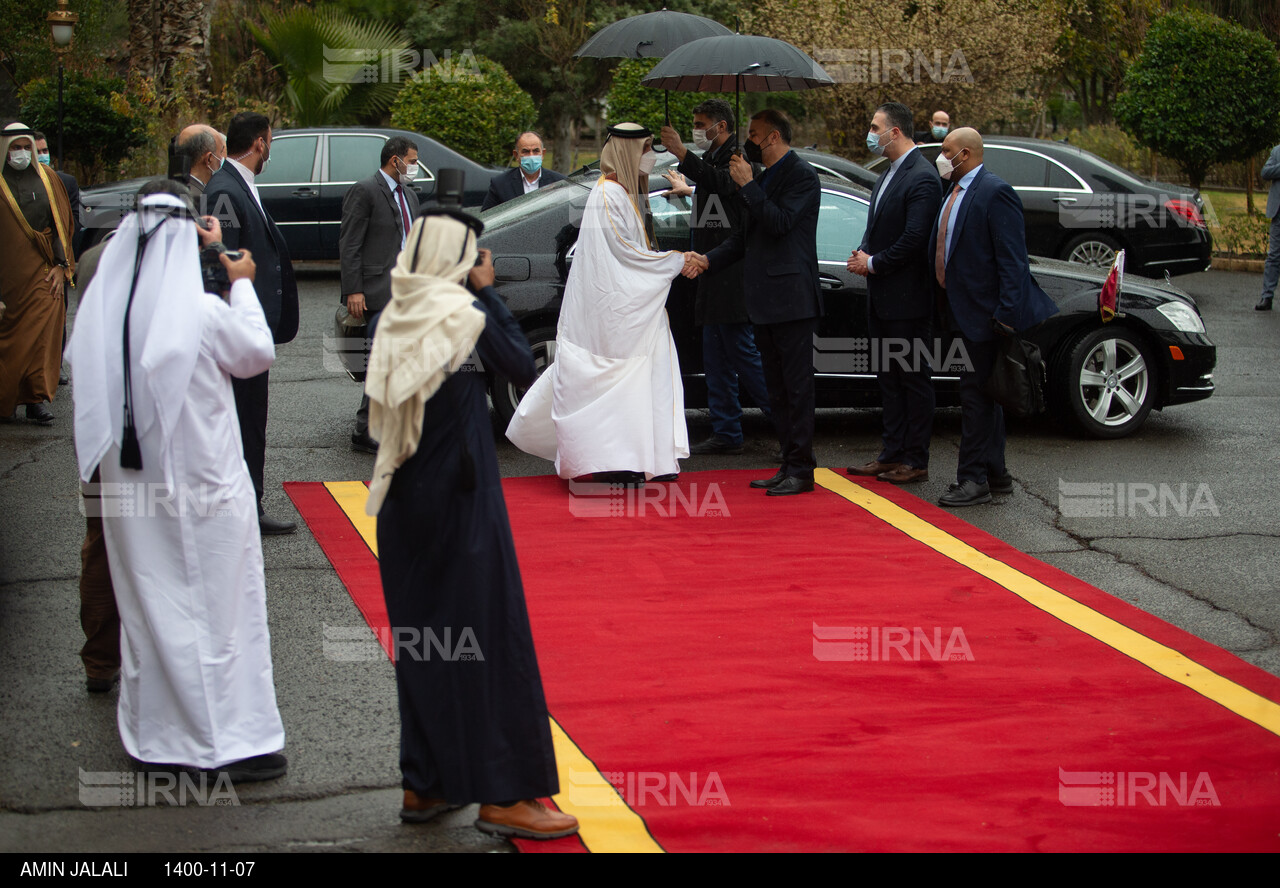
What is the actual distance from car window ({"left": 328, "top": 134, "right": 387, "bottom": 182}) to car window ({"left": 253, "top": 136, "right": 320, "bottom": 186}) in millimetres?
249

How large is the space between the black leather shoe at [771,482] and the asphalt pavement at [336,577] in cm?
41

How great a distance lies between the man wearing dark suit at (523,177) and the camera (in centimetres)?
1093

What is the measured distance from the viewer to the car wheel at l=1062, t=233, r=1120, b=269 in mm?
14867

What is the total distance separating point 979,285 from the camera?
746 centimetres

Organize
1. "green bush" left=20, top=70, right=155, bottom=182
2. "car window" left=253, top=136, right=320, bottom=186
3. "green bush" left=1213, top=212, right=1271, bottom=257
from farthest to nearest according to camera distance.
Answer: "green bush" left=1213, top=212, right=1271, bottom=257 → "green bush" left=20, top=70, right=155, bottom=182 → "car window" left=253, top=136, right=320, bottom=186

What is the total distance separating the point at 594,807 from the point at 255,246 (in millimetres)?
3775

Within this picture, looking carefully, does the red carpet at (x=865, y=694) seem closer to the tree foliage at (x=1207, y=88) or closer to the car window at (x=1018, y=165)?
the car window at (x=1018, y=165)

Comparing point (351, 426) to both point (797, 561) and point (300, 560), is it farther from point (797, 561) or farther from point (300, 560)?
point (797, 561)

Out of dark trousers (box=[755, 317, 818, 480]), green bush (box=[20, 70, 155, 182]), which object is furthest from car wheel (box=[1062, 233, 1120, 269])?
green bush (box=[20, 70, 155, 182])

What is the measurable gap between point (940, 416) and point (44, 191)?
652cm

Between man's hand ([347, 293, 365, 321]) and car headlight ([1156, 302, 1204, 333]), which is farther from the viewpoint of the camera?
car headlight ([1156, 302, 1204, 333])

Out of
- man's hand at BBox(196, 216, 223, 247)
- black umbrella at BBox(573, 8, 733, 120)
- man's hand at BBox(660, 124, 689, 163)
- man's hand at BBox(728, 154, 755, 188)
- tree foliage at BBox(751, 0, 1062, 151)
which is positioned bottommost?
man's hand at BBox(196, 216, 223, 247)

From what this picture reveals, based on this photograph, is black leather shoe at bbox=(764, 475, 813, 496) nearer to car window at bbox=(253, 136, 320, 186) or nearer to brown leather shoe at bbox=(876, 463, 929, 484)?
brown leather shoe at bbox=(876, 463, 929, 484)

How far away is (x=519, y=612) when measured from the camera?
3830 millimetres
